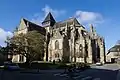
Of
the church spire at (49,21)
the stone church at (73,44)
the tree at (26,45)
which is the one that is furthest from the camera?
the church spire at (49,21)

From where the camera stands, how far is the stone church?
61750 mm

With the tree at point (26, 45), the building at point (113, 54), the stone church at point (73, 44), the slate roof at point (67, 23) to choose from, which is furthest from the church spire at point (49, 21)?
the tree at point (26, 45)

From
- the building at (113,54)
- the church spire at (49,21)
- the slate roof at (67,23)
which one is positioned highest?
the church spire at (49,21)

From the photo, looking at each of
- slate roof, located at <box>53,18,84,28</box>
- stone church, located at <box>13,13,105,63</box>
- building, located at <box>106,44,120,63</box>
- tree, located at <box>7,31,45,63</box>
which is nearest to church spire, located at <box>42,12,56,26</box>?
slate roof, located at <box>53,18,84,28</box>

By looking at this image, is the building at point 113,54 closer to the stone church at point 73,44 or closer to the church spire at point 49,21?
the stone church at point 73,44

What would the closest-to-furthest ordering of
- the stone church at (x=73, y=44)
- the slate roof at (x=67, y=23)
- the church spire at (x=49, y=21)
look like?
the stone church at (x=73, y=44) < the slate roof at (x=67, y=23) < the church spire at (x=49, y=21)

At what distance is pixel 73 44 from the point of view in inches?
2525

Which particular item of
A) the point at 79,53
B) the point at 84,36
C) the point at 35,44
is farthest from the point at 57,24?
the point at 35,44

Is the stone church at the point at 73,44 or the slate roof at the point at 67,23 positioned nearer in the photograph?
the stone church at the point at 73,44

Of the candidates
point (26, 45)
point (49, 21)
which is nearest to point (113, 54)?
point (49, 21)

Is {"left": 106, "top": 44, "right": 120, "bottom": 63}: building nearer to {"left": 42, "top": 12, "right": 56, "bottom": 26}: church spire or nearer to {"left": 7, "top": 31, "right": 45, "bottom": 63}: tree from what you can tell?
{"left": 42, "top": 12, "right": 56, "bottom": 26}: church spire

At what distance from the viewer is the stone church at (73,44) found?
203 ft

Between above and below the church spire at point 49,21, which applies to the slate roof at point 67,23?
below

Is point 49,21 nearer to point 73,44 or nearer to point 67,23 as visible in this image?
point 67,23
